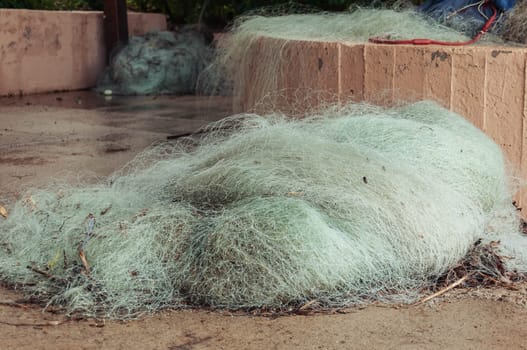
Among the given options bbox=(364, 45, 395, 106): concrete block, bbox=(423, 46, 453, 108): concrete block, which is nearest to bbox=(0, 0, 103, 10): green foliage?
bbox=(364, 45, 395, 106): concrete block

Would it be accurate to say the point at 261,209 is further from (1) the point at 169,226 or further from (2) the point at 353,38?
(2) the point at 353,38

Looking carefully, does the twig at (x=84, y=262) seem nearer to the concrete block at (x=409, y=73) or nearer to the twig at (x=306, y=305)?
the twig at (x=306, y=305)

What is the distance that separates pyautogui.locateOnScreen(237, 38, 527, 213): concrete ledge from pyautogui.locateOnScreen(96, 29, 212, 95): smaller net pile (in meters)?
6.86

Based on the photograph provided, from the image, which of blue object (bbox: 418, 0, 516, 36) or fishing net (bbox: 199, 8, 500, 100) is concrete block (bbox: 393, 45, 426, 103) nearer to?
fishing net (bbox: 199, 8, 500, 100)

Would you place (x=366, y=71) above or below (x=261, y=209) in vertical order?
above

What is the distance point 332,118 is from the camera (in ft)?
13.6

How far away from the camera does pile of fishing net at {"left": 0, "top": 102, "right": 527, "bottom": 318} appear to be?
3.05 meters

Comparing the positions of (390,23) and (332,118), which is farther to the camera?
(390,23)

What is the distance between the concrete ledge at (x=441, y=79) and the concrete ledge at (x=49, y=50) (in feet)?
23.2

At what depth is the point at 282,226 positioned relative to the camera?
3.07 meters

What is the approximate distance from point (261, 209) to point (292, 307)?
0.39m

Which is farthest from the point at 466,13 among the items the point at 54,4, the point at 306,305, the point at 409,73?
the point at 54,4

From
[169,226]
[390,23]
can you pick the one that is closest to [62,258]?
[169,226]

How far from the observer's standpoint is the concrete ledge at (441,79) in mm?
4113
